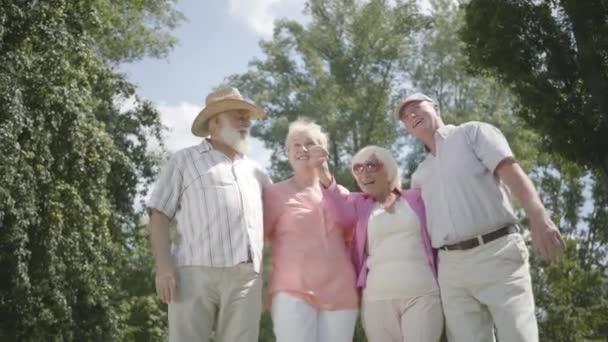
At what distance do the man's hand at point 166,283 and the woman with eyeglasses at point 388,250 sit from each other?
3.31 ft

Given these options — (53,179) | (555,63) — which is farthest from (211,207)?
(53,179)

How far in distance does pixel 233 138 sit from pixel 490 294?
5.70ft

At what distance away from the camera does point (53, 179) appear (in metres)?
12.8

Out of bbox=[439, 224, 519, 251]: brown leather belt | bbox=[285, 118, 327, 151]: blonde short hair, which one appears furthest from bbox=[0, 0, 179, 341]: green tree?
bbox=[439, 224, 519, 251]: brown leather belt

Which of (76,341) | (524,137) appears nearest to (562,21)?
(76,341)

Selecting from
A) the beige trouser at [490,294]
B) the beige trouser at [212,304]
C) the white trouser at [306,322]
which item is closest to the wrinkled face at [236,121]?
the beige trouser at [212,304]

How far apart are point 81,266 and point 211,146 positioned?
9.52 metres

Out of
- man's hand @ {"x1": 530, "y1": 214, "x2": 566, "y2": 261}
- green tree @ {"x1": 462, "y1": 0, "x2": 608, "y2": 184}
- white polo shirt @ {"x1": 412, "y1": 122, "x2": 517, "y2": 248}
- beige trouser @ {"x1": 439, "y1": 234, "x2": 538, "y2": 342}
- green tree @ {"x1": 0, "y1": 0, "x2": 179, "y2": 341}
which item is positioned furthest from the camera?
green tree @ {"x1": 0, "y1": 0, "x2": 179, "y2": 341}

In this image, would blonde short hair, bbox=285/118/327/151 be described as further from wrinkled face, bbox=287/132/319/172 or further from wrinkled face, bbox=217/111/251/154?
wrinkled face, bbox=217/111/251/154

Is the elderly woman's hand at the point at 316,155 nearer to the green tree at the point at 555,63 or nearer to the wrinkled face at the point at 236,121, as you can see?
the wrinkled face at the point at 236,121

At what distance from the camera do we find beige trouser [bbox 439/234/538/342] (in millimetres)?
3920

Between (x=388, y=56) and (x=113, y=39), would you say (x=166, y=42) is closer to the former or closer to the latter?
(x=113, y=39)

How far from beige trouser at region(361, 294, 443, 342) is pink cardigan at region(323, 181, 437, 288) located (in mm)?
180

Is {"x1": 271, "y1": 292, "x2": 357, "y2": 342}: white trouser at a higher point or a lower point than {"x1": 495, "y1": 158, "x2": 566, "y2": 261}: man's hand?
lower
